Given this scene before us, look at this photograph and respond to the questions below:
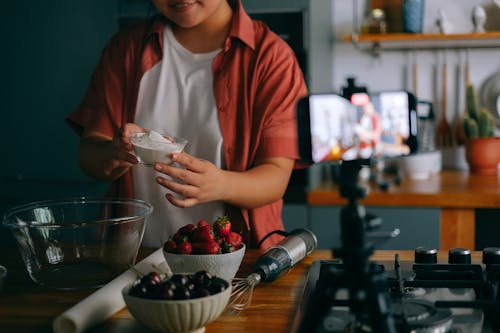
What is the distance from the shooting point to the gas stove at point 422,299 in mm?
871

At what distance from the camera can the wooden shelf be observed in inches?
117

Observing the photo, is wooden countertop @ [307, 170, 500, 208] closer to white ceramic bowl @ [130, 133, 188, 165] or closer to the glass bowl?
white ceramic bowl @ [130, 133, 188, 165]

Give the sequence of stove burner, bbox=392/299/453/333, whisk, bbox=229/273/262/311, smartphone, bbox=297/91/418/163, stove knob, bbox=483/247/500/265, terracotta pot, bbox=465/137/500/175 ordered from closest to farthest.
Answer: smartphone, bbox=297/91/418/163 < stove burner, bbox=392/299/453/333 < whisk, bbox=229/273/262/311 < stove knob, bbox=483/247/500/265 < terracotta pot, bbox=465/137/500/175

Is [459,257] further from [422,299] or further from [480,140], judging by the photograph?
[480,140]

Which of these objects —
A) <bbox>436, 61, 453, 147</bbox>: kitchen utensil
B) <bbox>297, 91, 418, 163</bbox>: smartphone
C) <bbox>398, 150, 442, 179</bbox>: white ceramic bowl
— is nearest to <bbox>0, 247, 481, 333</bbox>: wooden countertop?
<bbox>297, 91, 418, 163</bbox>: smartphone

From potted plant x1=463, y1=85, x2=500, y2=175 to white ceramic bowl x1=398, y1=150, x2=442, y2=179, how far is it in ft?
0.56

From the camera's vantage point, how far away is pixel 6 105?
316 centimetres

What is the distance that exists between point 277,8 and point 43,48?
3.43 ft

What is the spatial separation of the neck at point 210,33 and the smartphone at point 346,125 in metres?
1.06

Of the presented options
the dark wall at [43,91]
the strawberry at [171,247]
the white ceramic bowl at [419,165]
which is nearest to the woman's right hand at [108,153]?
the strawberry at [171,247]

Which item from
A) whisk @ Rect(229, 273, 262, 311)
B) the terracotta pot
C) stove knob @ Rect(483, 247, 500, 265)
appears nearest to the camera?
whisk @ Rect(229, 273, 262, 311)

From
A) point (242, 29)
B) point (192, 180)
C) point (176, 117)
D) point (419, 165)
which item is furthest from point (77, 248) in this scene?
point (419, 165)

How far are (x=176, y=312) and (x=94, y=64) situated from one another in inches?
88.1

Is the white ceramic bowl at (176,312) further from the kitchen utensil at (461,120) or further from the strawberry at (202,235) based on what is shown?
the kitchen utensil at (461,120)
